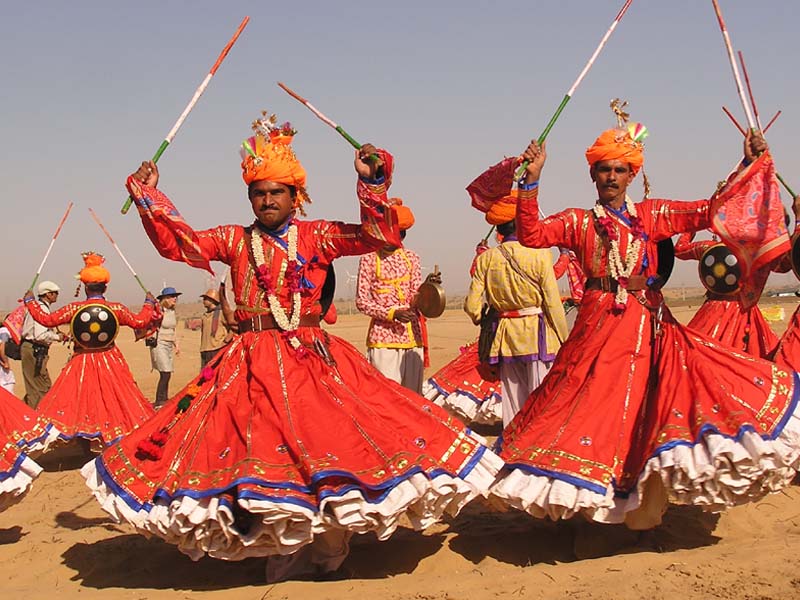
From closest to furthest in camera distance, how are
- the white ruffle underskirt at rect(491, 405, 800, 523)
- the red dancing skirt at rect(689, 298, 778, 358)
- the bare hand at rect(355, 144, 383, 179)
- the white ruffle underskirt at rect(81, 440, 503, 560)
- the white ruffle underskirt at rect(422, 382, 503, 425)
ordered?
1. the white ruffle underskirt at rect(81, 440, 503, 560)
2. the white ruffle underskirt at rect(491, 405, 800, 523)
3. the bare hand at rect(355, 144, 383, 179)
4. the red dancing skirt at rect(689, 298, 778, 358)
5. the white ruffle underskirt at rect(422, 382, 503, 425)

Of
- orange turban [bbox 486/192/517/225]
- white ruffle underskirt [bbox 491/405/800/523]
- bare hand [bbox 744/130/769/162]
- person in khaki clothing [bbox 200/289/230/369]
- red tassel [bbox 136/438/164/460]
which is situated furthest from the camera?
person in khaki clothing [bbox 200/289/230/369]

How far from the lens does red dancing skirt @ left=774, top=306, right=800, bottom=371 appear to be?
771 cm

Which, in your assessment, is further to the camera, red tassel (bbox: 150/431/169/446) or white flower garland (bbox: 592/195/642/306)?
white flower garland (bbox: 592/195/642/306)

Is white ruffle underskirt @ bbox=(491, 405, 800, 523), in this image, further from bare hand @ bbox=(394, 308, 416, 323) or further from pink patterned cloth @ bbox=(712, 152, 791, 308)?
bare hand @ bbox=(394, 308, 416, 323)

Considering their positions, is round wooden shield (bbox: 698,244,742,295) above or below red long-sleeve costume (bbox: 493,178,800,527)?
above

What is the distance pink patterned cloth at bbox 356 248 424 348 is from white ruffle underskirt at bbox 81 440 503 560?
4221 mm

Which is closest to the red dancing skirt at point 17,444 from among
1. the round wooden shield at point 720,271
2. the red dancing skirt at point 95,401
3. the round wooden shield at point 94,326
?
the red dancing skirt at point 95,401

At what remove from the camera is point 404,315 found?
8953mm

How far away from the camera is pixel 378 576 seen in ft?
17.5

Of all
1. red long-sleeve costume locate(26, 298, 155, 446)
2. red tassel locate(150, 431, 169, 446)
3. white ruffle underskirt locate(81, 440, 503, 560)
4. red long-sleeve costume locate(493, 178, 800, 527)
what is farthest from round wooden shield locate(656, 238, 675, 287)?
red long-sleeve costume locate(26, 298, 155, 446)

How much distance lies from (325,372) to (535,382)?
344cm

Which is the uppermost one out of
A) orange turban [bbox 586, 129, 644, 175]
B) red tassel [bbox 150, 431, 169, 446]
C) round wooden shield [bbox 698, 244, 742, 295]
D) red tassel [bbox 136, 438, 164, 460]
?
orange turban [bbox 586, 129, 644, 175]

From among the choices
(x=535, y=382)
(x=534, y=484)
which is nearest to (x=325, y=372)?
(x=534, y=484)

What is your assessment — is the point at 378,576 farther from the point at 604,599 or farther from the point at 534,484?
the point at 604,599
